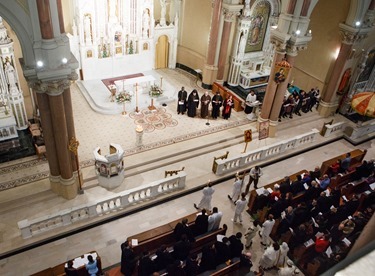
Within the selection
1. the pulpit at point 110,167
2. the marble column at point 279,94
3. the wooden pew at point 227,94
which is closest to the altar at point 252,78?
the wooden pew at point 227,94

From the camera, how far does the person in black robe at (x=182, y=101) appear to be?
17.1 meters

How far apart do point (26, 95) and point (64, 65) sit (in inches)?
312

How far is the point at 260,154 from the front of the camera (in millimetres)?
14859

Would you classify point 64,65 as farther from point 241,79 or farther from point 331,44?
point 331,44

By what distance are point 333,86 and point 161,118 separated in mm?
8663

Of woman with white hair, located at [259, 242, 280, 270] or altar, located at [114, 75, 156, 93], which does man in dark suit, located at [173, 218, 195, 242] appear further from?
altar, located at [114, 75, 156, 93]

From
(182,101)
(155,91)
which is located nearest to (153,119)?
(182,101)

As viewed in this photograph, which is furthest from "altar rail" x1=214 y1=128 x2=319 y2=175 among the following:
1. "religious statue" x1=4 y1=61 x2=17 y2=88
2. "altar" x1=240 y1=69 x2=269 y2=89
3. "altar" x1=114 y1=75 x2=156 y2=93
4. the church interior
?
"religious statue" x1=4 y1=61 x2=17 y2=88

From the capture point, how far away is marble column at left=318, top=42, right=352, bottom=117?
678 inches

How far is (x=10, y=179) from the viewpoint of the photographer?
496 inches

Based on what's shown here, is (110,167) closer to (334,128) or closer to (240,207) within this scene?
(240,207)

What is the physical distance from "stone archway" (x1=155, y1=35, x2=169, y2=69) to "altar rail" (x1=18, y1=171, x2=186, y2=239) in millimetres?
10403

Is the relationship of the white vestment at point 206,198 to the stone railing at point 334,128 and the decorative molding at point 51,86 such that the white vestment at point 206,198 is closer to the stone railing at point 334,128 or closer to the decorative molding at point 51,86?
the decorative molding at point 51,86

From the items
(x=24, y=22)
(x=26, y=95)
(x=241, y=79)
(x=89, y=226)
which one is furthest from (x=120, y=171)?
(x=241, y=79)
